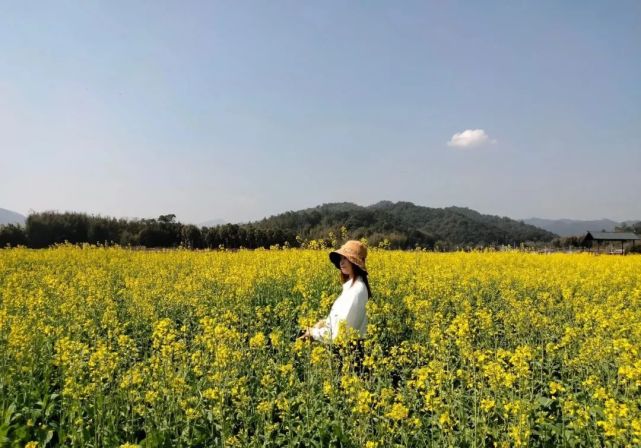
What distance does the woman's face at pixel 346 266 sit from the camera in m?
5.63

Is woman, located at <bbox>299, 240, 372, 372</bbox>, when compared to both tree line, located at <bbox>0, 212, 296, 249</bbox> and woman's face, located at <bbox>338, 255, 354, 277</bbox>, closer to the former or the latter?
woman's face, located at <bbox>338, 255, 354, 277</bbox>

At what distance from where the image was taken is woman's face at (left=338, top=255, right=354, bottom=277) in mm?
5633

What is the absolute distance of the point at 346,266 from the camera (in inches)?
224

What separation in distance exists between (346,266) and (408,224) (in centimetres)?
9147

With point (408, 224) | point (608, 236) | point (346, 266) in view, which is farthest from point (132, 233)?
point (408, 224)

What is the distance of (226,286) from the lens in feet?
30.0

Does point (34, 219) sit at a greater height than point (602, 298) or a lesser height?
greater

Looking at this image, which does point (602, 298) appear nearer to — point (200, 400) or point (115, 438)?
point (200, 400)

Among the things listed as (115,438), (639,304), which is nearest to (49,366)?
(115,438)

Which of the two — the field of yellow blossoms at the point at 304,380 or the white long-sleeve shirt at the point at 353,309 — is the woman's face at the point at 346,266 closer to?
the white long-sleeve shirt at the point at 353,309

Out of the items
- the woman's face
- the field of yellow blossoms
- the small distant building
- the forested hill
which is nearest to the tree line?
the forested hill

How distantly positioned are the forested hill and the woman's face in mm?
38185

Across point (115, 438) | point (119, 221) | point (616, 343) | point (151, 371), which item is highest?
point (119, 221)

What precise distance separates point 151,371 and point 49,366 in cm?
149
